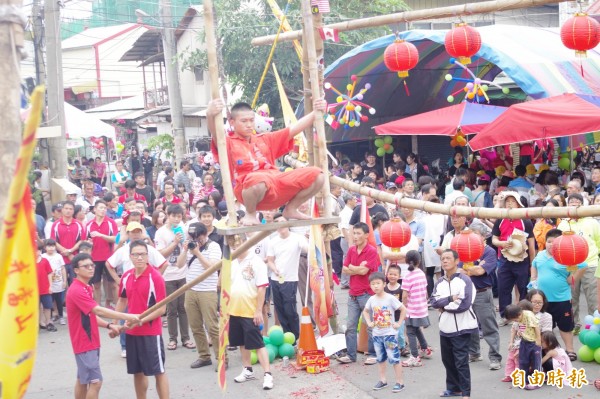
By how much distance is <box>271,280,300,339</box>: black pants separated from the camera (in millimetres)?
10305

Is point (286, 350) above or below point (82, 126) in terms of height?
below

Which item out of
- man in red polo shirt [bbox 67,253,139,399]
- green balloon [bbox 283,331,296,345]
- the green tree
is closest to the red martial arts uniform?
man in red polo shirt [bbox 67,253,139,399]

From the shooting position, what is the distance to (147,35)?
97.4 feet

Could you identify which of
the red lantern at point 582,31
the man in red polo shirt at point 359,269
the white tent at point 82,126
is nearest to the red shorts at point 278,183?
the man in red polo shirt at point 359,269

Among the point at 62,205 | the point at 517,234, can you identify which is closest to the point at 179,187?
the point at 62,205

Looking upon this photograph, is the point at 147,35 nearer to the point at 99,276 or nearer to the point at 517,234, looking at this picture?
the point at 99,276

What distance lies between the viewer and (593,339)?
912 cm

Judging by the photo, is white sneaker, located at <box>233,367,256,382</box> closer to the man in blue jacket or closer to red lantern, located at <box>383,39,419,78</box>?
the man in blue jacket

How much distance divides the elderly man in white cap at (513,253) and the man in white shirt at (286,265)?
7.97ft

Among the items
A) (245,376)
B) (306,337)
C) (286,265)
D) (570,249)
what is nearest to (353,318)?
(306,337)

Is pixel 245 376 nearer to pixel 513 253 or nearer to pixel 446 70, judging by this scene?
pixel 513 253

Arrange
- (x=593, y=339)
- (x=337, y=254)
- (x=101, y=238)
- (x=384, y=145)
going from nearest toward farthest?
(x=593, y=339)
(x=101, y=238)
(x=337, y=254)
(x=384, y=145)

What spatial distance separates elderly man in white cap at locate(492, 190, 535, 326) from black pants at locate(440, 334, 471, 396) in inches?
81.7

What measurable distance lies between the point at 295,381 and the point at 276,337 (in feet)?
2.82
